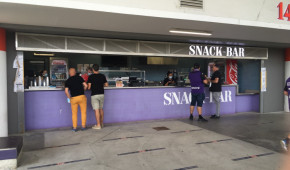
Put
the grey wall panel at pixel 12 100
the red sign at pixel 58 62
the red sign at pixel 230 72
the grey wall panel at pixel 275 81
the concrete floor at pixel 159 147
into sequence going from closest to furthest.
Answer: the concrete floor at pixel 159 147
the grey wall panel at pixel 12 100
the grey wall panel at pixel 275 81
the red sign at pixel 58 62
the red sign at pixel 230 72

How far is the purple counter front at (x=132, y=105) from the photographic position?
18.7 feet

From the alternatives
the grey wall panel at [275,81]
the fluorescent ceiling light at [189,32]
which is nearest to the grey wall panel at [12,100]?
the fluorescent ceiling light at [189,32]

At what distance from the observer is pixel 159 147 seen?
4312 mm

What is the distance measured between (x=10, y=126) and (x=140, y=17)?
4.05 meters

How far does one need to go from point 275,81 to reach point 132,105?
5.81m

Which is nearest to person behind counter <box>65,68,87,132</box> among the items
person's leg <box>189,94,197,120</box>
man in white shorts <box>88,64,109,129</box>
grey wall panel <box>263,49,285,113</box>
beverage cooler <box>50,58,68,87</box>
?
man in white shorts <box>88,64,109,129</box>

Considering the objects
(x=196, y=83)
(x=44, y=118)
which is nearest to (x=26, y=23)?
(x=44, y=118)

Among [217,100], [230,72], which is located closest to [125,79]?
[217,100]

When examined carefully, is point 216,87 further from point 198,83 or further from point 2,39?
point 2,39

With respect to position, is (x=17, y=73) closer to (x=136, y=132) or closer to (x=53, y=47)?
(x=53, y=47)

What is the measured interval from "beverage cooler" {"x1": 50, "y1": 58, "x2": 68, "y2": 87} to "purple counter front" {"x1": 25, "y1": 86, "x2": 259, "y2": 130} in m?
3.28

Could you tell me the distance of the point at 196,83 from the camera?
6566mm

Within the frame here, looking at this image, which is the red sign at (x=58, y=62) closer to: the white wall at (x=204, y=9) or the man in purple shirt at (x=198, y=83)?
the man in purple shirt at (x=198, y=83)

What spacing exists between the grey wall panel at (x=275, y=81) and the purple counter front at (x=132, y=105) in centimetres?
54
